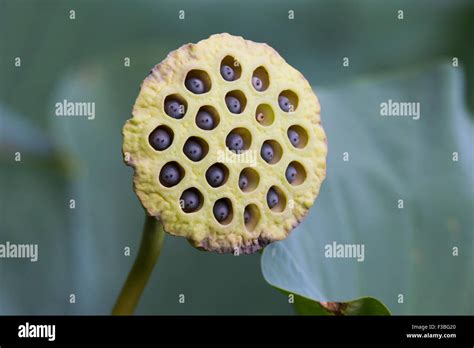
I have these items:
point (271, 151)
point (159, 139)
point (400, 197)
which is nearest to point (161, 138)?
point (159, 139)

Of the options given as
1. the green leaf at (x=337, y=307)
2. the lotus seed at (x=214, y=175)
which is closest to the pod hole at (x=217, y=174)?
the lotus seed at (x=214, y=175)

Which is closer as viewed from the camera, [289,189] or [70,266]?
[289,189]

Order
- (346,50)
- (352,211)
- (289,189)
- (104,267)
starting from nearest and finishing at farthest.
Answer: (289,189) → (352,211) → (104,267) → (346,50)

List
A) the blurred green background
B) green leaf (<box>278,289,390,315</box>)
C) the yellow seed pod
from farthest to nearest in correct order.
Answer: the blurred green background → green leaf (<box>278,289,390,315</box>) → the yellow seed pod

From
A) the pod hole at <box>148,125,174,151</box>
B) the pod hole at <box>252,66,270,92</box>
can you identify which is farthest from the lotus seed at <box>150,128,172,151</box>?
the pod hole at <box>252,66,270,92</box>

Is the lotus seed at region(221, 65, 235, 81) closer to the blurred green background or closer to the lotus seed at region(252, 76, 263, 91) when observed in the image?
the lotus seed at region(252, 76, 263, 91)

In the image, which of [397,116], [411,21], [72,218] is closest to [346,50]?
[411,21]

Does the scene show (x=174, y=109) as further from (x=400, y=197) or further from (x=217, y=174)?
(x=400, y=197)

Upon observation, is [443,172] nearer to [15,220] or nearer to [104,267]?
[104,267]
